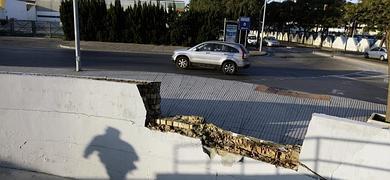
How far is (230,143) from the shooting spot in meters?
5.29

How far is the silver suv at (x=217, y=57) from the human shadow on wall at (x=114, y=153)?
37.1 ft

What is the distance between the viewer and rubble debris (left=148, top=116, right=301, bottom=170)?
15.9 ft

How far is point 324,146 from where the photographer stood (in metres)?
4.52

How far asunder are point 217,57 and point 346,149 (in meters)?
12.7

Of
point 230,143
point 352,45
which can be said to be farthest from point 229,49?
point 352,45

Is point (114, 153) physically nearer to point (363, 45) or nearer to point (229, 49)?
point (229, 49)

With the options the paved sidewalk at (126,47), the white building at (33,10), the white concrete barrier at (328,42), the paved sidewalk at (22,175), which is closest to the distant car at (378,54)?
the paved sidewalk at (126,47)

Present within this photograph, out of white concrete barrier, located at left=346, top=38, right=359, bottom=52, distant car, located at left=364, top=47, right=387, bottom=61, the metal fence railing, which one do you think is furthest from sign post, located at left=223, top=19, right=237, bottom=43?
white concrete barrier, located at left=346, top=38, right=359, bottom=52

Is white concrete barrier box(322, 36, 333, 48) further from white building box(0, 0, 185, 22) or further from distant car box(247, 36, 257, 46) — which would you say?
white building box(0, 0, 185, 22)

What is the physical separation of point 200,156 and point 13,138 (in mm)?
3475

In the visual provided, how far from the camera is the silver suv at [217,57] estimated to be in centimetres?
1669

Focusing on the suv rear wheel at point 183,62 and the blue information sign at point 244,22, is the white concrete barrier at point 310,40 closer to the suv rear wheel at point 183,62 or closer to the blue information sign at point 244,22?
the blue information sign at point 244,22

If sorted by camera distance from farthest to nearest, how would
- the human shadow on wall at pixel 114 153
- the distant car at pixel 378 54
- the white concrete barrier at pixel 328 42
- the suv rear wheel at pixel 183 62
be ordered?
the white concrete barrier at pixel 328 42, the distant car at pixel 378 54, the suv rear wheel at pixel 183 62, the human shadow on wall at pixel 114 153

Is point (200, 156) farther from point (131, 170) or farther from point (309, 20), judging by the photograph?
point (309, 20)
